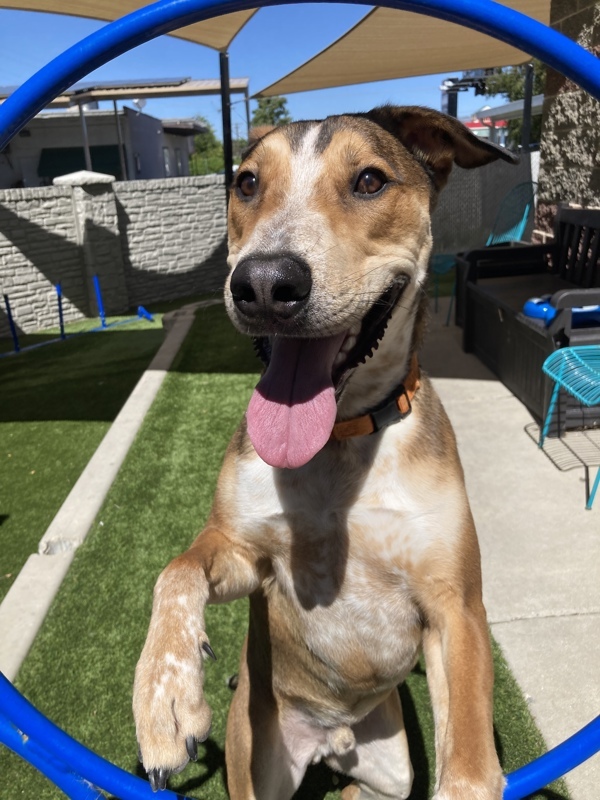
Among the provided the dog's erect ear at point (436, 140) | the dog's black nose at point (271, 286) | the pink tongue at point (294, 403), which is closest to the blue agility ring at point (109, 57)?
the dog's erect ear at point (436, 140)

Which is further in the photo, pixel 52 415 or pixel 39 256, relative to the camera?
pixel 39 256

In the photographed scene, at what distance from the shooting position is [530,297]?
7367 millimetres

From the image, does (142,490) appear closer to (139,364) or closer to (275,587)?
(275,587)

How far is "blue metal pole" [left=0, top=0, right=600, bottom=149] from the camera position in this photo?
1883 millimetres

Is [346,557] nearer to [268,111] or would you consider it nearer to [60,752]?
[60,752]

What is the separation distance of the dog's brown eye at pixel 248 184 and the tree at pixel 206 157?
44.7m

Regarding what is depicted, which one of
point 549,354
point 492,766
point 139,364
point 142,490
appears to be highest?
point 492,766

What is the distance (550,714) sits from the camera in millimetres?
3141

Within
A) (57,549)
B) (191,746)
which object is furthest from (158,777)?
(57,549)

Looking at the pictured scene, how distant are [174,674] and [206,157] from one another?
190 ft

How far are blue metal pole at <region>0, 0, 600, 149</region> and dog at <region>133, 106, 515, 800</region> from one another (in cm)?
42

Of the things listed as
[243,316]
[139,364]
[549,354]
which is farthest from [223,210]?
[243,316]

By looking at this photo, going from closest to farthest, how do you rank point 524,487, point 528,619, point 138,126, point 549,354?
point 528,619 → point 524,487 → point 549,354 → point 138,126

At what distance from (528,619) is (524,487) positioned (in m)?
1.50
